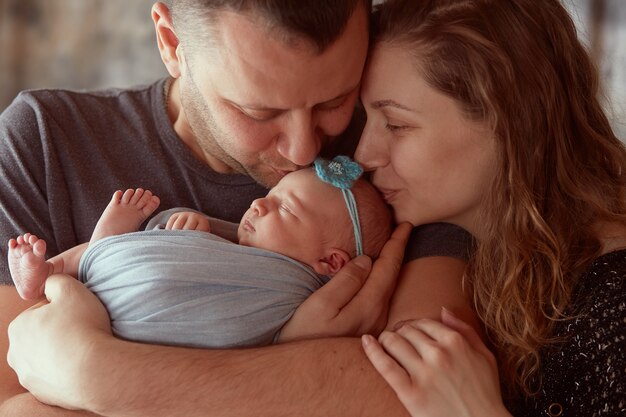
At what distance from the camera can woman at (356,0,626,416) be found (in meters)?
1.77

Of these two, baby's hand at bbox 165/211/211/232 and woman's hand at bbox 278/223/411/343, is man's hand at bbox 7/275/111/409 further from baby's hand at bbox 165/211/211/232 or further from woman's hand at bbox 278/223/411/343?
woman's hand at bbox 278/223/411/343

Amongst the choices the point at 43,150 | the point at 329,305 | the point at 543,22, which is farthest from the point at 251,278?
the point at 543,22

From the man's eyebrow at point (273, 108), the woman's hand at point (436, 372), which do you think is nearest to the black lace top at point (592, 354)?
the woman's hand at point (436, 372)

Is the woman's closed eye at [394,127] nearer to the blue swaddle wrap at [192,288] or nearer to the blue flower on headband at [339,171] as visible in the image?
the blue flower on headband at [339,171]

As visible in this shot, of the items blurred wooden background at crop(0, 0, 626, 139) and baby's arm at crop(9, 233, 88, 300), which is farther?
blurred wooden background at crop(0, 0, 626, 139)

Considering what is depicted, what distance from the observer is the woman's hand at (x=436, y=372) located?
62.8 inches

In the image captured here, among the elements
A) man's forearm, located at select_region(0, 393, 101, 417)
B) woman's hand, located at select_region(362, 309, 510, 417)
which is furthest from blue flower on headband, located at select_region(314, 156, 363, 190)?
man's forearm, located at select_region(0, 393, 101, 417)

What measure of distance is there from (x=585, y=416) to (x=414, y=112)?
0.75 meters

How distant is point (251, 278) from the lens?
170cm

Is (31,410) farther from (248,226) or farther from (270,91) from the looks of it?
(270,91)

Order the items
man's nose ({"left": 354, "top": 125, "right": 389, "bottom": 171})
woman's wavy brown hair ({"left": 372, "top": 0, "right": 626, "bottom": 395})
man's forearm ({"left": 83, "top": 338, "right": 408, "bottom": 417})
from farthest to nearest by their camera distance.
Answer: man's nose ({"left": 354, "top": 125, "right": 389, "bottom": 171}) < woman's wavy brown hair ({"left": 372, "top": 0, "right": 626, "bottom": 395}) < man's forearm ({"left": 83, "top": 338, "right": 408, "bottom": 417})

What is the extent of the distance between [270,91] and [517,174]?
1.87 ft

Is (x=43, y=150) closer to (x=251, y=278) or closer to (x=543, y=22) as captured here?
(x=251, y=278)

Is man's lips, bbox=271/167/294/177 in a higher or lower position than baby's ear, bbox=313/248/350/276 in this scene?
higher
